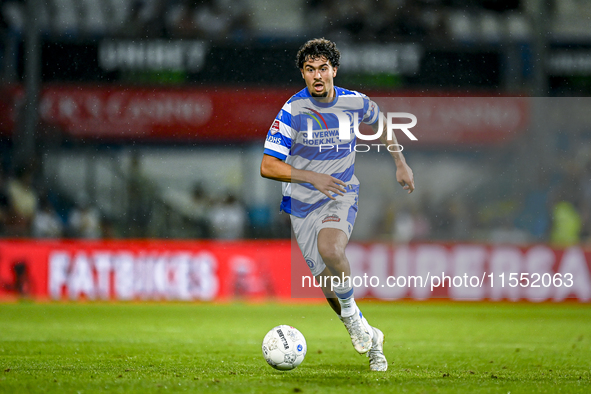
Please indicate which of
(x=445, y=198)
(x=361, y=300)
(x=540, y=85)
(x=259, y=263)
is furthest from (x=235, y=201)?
(x=540, y=85)

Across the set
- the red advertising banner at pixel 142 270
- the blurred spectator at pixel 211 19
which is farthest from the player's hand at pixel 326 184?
the blurred spectator at pixel 211 19

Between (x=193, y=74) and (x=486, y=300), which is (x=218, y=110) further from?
(x=486, y=300)

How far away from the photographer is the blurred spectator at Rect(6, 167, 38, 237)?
40.0 feet

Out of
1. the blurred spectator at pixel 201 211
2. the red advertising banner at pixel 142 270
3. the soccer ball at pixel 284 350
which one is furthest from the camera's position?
the blurred spectator at pixel 201 211

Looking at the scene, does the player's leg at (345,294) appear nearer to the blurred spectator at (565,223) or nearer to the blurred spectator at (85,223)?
the blurred spectator at (85,223)

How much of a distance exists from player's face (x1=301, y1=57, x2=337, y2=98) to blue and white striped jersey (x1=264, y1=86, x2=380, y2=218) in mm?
121

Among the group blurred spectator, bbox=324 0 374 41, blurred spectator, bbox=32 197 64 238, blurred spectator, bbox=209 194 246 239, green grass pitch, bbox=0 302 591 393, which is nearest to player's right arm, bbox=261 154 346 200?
green grass pitch, bbox=0 302 591 393

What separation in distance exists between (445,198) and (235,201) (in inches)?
186

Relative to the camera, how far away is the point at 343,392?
3980mm

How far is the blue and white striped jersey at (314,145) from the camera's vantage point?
5188 millimetres

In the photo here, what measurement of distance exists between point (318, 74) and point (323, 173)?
2.27ft

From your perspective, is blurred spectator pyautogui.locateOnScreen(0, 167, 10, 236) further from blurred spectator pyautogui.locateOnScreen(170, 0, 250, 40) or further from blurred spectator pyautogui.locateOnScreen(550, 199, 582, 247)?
blurred spectator pyautogui.locateOnScreen(550, 199, 582, 247)

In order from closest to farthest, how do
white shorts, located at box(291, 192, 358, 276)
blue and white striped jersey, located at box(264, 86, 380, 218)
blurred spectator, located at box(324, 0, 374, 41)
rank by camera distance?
1. white shorts, located at box(291, 192, 358, 276)
2. blue and white striped jersey, located at box(264, 86, 380, 218)
3. blurred spectator, located at box(324, 0, 374, 41)

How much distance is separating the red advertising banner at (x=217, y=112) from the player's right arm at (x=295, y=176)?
9.96 m
